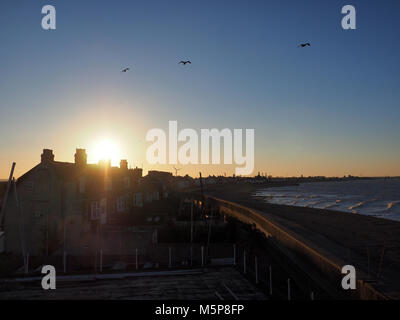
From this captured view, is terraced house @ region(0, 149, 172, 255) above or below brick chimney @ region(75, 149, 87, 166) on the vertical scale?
below

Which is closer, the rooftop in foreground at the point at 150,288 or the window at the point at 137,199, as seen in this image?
the rooftop in foreground at the point at 150,288

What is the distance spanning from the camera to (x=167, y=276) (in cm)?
1337

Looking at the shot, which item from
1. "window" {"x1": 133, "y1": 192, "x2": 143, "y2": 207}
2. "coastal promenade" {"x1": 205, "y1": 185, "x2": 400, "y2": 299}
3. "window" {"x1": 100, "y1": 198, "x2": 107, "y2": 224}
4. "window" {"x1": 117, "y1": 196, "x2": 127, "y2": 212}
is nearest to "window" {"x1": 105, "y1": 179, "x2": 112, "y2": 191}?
"window" {"x1": 100, "y1": 198, "x2": 107, "y2": 224}

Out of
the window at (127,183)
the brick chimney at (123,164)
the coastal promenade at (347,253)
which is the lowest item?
the coastal promenade at (347,253)

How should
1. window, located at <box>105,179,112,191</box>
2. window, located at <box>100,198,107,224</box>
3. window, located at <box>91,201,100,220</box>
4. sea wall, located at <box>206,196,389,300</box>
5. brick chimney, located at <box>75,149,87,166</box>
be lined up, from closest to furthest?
sea wall, located at <box>206,196,389,300</box> → window, located at <box>91,201,100,220</box> → brick chimney, located at <box>75,149,87,166</box> → window, located at <box>100,198,107,224</box> → window, located at <box>105,179,112,191</box>

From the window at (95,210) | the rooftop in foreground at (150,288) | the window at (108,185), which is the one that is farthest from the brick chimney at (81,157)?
the rooftop in foreground at (150,288)

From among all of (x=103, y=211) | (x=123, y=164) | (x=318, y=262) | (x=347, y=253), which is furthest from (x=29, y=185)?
(x=347, y=253)

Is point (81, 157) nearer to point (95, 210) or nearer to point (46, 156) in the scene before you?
point (46, 156)

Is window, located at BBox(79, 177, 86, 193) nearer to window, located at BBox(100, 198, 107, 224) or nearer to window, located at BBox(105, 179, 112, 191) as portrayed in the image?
window, located at BBox(100, 198, 107, 224)

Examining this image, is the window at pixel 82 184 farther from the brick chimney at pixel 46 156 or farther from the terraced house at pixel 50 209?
the brick chimney at pixel 46 156

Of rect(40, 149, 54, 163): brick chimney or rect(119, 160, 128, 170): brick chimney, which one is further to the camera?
rect(119, 160, 128, 170): brick chimney
